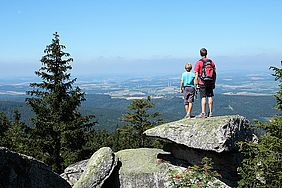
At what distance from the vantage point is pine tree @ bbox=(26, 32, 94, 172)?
76.1ft

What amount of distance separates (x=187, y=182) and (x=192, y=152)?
7650mm

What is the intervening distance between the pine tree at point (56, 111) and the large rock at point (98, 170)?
7.06 meters

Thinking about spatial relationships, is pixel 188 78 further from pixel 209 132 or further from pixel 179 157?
pixel 179 157

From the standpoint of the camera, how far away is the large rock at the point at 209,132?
14.3 m

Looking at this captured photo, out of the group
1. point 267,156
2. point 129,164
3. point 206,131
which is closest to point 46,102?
point 129,164

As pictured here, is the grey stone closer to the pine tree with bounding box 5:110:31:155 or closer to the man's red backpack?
the man's red backpack

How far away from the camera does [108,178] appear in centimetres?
1579

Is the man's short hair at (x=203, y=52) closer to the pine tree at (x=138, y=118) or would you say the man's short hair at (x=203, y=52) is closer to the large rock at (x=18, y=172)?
the large rock at (x=18, y=172)

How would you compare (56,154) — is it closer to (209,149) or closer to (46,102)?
(46,102)

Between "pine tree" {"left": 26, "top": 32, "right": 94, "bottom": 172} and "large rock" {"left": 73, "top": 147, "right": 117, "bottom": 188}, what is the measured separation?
7.06m

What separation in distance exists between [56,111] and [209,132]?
41.6 feet

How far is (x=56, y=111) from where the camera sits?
23438 mm

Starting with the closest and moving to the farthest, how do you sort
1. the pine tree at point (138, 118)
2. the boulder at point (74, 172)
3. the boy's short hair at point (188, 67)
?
the boy's short hair at point (188, 67) < the boulder at point (74, 172) < the pine tree at point (138, 118)

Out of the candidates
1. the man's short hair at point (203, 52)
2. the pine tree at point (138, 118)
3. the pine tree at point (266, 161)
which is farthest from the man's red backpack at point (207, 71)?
the pine tree at point (138, 118)
